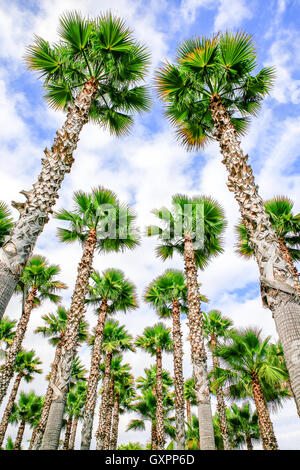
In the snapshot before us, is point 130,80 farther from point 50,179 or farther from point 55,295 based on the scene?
point 55,295

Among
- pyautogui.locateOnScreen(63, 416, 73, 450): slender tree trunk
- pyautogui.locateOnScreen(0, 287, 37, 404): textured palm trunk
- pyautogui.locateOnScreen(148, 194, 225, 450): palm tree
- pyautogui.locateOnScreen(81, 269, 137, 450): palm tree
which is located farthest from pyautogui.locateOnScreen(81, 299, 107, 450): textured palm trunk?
pyautogui.locateOnScreen(63, 416, 73, 450): slender tree trunk

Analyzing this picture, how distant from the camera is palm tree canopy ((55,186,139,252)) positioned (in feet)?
39.3

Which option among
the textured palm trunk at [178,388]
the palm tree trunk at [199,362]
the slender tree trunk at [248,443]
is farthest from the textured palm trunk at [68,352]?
the slender tree trunk at [248,443]

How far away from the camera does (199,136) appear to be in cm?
936

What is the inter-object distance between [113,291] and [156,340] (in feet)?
25.0

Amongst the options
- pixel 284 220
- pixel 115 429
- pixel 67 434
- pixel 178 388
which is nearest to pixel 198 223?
pixel 284 220

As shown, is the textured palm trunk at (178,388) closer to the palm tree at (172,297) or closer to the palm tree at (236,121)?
the palm tree at (172,297)

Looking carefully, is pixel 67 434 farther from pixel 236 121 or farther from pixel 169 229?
pixel 236 121

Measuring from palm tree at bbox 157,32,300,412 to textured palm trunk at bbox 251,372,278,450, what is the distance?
851 cm

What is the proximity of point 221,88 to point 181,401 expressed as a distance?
546 inches

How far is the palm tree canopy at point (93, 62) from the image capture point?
23.2 ft

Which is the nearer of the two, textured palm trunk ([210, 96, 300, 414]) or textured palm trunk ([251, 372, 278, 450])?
textured palm trunk ([210, 96, 300, 414])

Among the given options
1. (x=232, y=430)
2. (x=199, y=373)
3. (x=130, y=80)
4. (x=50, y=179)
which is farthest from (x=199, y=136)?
(x=232, y=430)

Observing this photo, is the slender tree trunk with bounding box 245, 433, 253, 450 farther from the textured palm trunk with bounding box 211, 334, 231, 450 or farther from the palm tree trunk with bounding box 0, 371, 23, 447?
the palm tree trunk with bounding box 0, 371, 23, 447
